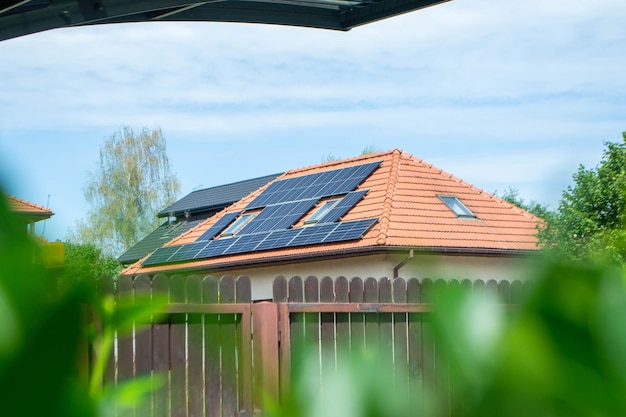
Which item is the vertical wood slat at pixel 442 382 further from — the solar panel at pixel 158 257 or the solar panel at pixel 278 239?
the solar panel at pixel 158 257

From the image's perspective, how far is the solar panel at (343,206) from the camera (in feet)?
58.6

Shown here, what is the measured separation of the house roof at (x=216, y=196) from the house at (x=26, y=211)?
26030mm

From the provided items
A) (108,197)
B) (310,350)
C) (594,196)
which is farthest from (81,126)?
(108,197)

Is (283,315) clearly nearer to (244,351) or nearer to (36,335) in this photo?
(244,351)

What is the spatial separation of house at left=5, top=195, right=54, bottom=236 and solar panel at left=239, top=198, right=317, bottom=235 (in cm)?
1804

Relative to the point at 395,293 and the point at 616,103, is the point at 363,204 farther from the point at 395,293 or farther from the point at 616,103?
the point at 616,103

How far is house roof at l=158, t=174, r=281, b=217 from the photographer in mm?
27562

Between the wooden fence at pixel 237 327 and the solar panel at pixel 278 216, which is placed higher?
the solar panel at pixel 278 216

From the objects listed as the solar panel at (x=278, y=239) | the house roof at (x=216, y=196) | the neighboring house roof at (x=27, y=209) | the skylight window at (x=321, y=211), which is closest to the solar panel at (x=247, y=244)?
the solar panel at (x=278, y=239)

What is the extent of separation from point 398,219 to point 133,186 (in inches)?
1095

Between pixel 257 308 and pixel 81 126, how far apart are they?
5514 mm

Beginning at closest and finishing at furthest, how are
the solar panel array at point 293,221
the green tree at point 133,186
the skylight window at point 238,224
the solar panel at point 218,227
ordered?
the solar panel array at point 293,221
the skylight window at point 238,224
the solar panel at point 218,227
the green tree at point 133,186

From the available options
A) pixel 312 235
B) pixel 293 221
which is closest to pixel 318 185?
pixel 293 221

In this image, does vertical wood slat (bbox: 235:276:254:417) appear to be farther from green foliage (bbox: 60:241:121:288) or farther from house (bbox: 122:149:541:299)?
house (bbox: 122:149:541:299)
